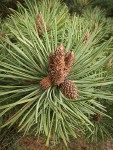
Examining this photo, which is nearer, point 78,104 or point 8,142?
point 78,104

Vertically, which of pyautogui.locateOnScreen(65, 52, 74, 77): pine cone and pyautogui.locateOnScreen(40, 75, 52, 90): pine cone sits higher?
pyautogui.locateOnScreen(65, 52, 74, 77): pine cone

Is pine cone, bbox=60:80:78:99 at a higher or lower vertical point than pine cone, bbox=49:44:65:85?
lower

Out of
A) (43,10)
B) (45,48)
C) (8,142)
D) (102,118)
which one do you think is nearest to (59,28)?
(43,10)

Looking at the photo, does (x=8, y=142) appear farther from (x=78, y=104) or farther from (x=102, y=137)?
(x=78, y=104)

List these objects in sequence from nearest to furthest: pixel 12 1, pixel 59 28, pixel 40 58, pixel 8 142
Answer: pixel 40 58, pixel 59 28, pixel 8 142, pixel 12 1
